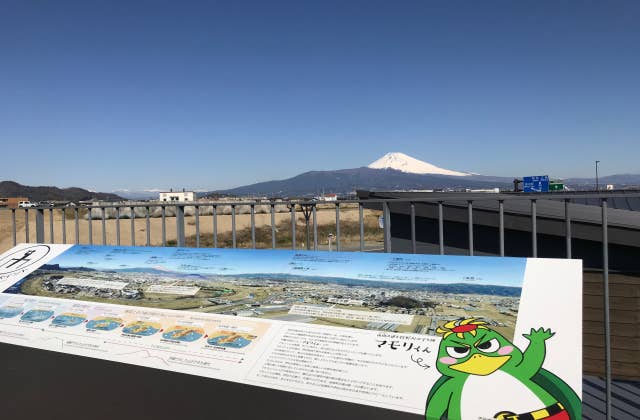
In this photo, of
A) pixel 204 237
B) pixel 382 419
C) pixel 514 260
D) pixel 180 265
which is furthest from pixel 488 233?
pixel 204 237

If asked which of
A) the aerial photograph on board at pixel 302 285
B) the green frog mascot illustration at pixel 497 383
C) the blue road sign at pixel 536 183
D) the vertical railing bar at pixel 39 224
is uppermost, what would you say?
the blue road sign at pixel 536 183

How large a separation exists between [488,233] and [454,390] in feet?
18.0

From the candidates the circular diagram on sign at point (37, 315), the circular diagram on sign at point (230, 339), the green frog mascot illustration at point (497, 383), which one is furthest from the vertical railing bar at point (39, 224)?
the green frog mascot illustration at point (497, 383)

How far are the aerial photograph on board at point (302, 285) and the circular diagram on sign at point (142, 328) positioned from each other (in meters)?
0.20

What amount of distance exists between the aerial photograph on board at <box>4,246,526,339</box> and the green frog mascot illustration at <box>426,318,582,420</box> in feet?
0.52

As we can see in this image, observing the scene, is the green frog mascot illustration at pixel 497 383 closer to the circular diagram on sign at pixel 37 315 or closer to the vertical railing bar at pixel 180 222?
the circular diagram on sign at pixel 37 315

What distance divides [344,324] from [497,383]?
93cm

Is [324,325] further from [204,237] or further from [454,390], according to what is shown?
[204,237]

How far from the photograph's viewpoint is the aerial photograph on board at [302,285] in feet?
8.91

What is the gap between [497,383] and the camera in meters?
2.12

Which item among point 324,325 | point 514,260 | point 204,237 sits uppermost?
point 514,260

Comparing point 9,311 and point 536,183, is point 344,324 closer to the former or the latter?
point 9,311

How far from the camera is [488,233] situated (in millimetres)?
7195

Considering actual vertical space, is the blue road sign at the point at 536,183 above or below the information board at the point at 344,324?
above
